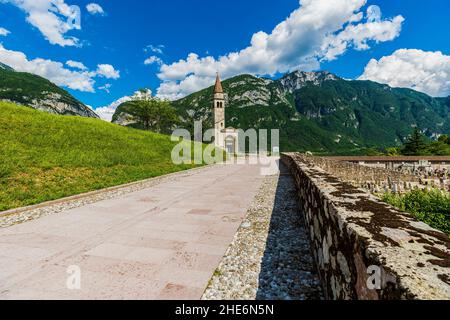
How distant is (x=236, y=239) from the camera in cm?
504

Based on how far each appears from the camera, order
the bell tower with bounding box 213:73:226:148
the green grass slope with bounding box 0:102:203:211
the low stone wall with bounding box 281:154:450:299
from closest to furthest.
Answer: the low stone wall with bounding box 281:154:450:299 → the green grass slope with bounding box 0:102:203:211 → the bell tower with bounding box 213:73:226:148

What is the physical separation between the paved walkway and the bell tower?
56795mm

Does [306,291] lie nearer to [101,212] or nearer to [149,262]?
[149,262]

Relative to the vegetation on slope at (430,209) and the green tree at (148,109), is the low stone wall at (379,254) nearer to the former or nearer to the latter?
the vegetation on slope at (430,209)

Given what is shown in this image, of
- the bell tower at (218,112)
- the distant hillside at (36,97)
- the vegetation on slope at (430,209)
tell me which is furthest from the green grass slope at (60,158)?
the distant hillside at (36,97)

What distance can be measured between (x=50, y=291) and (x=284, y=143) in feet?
468

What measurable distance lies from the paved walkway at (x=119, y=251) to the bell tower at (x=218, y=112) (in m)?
56.8

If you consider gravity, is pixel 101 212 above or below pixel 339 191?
below

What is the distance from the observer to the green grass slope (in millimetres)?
9023

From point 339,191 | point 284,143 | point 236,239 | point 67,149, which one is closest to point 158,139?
point 67,149

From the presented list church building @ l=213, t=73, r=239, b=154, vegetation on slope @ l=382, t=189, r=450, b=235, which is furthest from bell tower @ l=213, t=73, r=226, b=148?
vegetation on slope @ l=382, t=189, r=450, b=235

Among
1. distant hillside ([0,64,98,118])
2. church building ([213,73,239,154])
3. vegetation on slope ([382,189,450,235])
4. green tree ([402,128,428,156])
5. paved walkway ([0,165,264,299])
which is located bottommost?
vegetation on slope ([382,189,450,235])

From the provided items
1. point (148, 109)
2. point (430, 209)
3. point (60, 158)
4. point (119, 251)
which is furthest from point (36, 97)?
point (430, 209)

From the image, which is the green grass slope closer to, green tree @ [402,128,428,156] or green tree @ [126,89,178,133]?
green tree @ [126,89,178,133]
